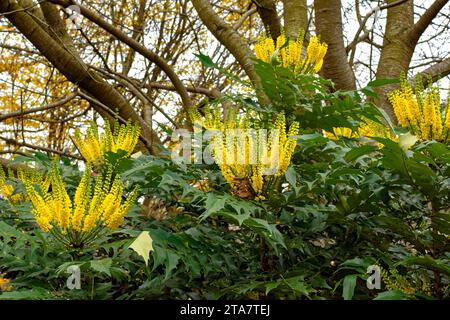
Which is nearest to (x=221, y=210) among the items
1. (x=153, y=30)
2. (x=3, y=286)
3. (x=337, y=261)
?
(x=337, y=261)

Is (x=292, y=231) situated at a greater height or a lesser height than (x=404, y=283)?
greater

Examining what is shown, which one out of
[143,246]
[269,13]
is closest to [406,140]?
[143,246]

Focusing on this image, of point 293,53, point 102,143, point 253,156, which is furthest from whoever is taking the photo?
point 293,53

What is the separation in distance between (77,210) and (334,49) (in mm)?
2552

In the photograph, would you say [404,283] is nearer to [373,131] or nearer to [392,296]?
[392,296]

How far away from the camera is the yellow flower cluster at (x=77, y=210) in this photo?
4.83ft

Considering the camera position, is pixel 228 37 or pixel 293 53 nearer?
pixel 293 53

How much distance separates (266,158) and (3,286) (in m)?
1.00

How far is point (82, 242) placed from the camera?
5.13ft

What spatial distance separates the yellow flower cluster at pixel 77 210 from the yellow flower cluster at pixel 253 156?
309 millimetres

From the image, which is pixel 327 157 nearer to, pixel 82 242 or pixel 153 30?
pixel 82 242

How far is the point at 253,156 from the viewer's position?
1.56m

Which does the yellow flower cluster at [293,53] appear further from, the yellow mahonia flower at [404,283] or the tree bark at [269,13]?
the tree bark at [269,13]
